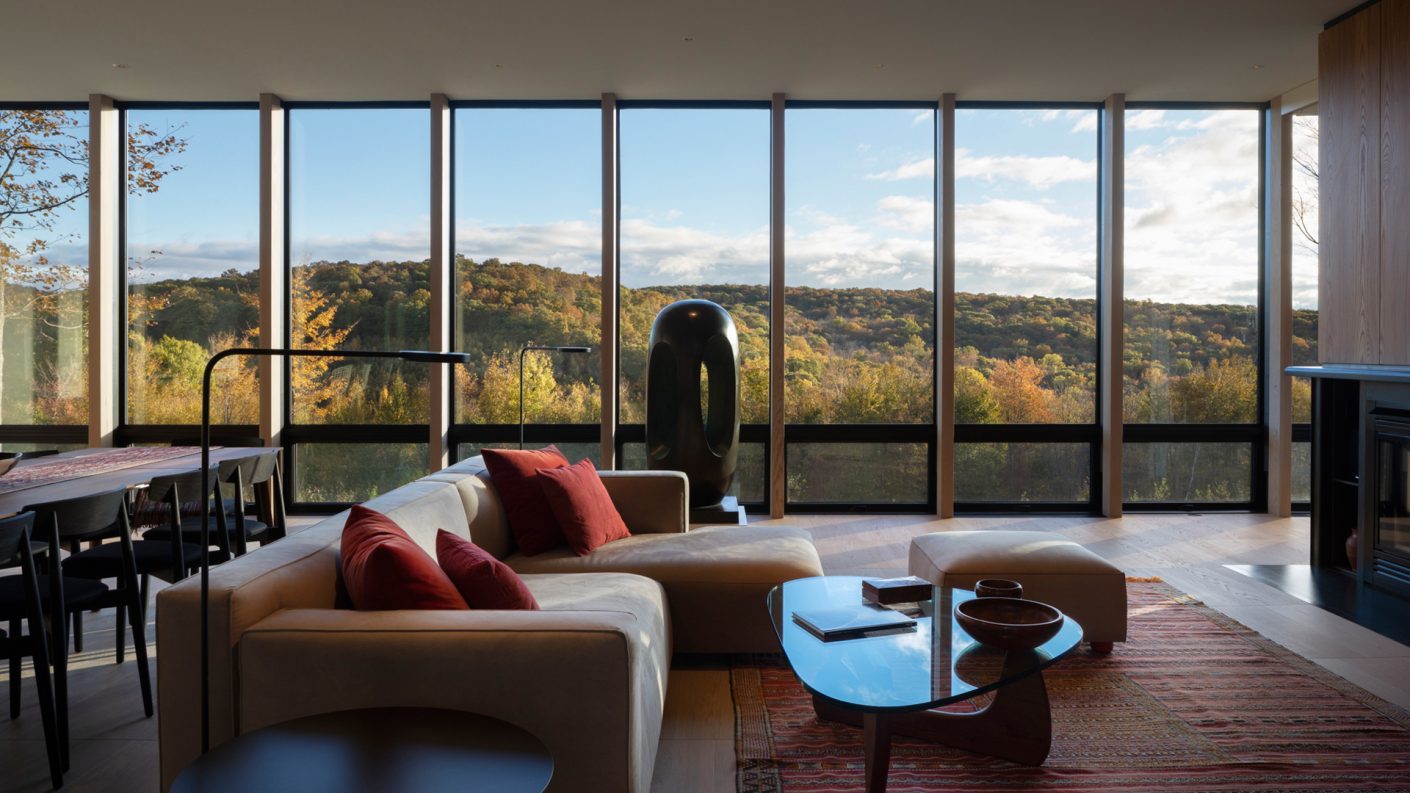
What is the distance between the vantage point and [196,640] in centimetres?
187

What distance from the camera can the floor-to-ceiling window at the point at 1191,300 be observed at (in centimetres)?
666

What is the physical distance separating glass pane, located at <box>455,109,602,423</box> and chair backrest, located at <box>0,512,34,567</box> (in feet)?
13.8

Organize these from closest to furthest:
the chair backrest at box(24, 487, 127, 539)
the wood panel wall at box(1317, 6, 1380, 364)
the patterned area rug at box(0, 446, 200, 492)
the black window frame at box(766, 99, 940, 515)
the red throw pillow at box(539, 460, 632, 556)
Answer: the chair backrest at box(24, 487, 127, 539), the patterned area rug at box(0, 446, 200, 492), the red throw pillow at box(539, 460, 632, 556), the wood panel wall at box(1317, 6, 1380, 364), the black window frame at box(766, 99, 940, 515)

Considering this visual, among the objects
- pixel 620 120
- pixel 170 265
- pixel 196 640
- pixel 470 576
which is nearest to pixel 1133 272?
pixel 620 120

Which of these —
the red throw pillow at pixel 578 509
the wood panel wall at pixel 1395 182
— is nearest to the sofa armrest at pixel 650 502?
the red throw pillow at pixel 578 509

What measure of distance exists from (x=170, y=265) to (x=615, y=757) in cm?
636

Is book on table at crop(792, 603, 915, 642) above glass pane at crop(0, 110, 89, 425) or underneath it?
underneath

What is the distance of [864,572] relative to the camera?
186 inches

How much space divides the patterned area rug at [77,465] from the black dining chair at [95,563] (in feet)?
1.13

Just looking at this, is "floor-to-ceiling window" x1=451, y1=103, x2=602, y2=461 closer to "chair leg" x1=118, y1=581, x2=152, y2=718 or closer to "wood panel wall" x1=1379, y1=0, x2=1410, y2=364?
"chair leg" x1=118, y1=581, x2=152, y2=718

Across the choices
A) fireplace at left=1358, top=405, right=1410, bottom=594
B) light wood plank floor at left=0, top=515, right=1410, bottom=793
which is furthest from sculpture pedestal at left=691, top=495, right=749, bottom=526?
fireplace at left=1358, top=405, right=1410, bottom=594

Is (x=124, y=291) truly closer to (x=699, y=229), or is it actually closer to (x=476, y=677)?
(x=699, y=229)

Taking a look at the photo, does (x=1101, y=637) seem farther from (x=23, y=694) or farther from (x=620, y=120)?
(x=620, y=120)

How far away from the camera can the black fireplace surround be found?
13.9ft
